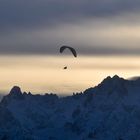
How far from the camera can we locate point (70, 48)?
652ft

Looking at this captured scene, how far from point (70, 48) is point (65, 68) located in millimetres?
7348

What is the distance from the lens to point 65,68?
193 metres
